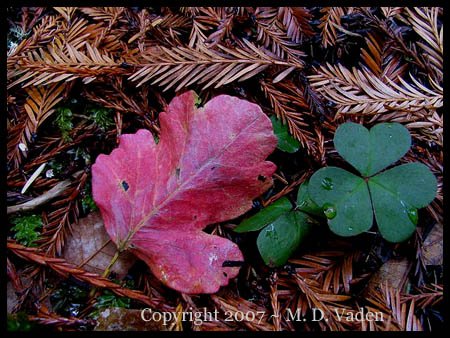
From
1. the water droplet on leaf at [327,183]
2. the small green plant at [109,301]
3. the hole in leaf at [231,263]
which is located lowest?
the small green plant at [109,301]

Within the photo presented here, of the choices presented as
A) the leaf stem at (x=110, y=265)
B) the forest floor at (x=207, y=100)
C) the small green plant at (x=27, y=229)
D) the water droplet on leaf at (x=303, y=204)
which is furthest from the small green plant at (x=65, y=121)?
the water droplet on leaf at (x=303, y=204)

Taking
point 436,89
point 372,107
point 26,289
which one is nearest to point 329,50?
point 372,107

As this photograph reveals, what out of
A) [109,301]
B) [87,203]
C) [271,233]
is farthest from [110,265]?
[271,233]

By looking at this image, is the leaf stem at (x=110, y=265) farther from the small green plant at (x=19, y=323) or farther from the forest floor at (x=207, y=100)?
the small green plant at (x=19, y=323)

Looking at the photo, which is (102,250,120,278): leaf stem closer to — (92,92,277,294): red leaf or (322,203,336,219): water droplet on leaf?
(92,92,277,294): red leaf

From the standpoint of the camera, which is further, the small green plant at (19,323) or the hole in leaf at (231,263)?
the hole in leaf at (231,263)
